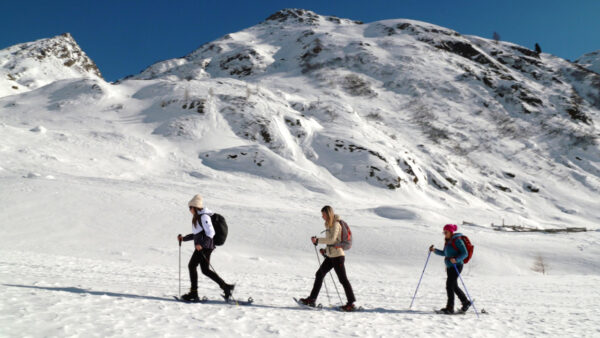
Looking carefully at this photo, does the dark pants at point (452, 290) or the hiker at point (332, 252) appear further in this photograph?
the dark pants at point (452, 290)

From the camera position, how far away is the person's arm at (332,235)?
20.6 feet

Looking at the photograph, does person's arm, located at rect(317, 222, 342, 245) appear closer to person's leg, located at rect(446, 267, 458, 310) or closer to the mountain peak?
person's leg, located at rect(446, 267, 458, 310)

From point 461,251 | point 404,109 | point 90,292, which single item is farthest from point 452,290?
point 404,109

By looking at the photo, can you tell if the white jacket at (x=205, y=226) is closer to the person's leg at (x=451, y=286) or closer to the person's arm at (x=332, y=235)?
the person's arm at (x=332, y=235)

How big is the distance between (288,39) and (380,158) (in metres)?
85.3

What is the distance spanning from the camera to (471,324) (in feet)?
19.8

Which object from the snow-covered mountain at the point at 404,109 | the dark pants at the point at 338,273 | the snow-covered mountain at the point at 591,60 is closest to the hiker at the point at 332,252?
the dark pants at the point at 338,273

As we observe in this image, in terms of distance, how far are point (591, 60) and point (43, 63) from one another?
178 meters

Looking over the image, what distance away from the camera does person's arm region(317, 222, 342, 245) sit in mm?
6270

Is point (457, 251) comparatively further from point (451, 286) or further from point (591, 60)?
point (591, 60)

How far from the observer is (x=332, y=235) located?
6.30m

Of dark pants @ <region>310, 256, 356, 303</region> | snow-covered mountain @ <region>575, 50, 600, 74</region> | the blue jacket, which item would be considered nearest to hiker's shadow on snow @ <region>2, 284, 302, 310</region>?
dark pants @ <region>310, 256, 356, 303</region>

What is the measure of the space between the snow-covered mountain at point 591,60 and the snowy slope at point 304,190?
105ft

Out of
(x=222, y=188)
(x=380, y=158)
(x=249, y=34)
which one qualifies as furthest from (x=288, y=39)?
(x=222, y=188)
